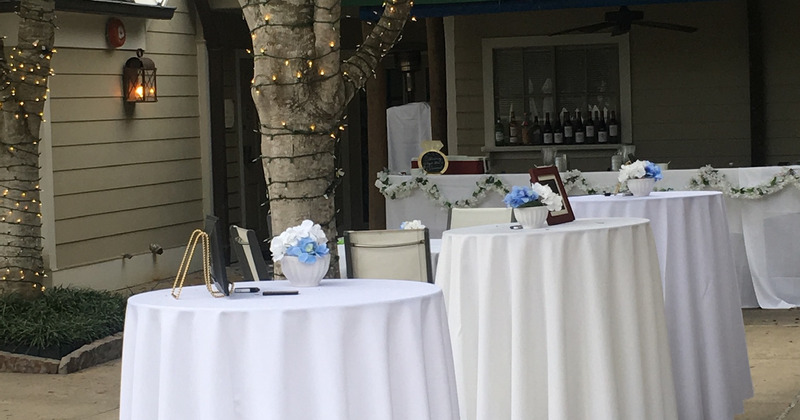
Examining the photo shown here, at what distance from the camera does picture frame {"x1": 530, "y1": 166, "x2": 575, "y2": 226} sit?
16.5ft

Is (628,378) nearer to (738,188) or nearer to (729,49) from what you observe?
(738,188)

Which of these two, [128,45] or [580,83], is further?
[580,83]

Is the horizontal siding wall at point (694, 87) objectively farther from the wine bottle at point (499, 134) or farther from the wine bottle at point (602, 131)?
the wine bottle at point (499, 134)

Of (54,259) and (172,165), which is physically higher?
(172,165)

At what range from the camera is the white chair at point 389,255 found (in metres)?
6.16

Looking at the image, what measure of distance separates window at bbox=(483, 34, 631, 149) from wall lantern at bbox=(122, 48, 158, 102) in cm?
351

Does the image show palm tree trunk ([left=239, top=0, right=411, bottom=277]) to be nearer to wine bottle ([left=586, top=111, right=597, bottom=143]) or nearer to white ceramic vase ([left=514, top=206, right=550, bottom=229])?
white ceramic vase ([left=514, top=206, right=550, bottom=229])

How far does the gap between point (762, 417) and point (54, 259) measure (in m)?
6.37

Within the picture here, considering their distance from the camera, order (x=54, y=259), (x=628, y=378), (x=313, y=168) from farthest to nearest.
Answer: (x=54, y=259)
(x=313, y=168)
(x=628, y=378)

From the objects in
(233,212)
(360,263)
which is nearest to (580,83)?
(233,212)

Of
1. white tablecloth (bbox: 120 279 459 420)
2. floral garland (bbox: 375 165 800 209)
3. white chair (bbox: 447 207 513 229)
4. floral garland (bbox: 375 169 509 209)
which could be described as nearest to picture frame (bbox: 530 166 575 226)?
white tablecloth (bbox: 120 279 459 420)

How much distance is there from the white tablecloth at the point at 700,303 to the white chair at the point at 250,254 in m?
1.84

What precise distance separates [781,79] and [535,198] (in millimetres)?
7976

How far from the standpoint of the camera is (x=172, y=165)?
12.1 m
